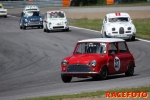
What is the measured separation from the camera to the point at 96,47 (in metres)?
17.1

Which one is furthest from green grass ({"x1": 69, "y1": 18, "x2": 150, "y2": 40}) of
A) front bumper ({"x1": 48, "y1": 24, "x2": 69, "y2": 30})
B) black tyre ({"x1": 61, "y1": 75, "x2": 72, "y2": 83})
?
black tyre ({"x1": 61, "y1": 75, "x2": 72, "y2": 83})

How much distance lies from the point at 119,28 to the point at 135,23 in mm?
13088

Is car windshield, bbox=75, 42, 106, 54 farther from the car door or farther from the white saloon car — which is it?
the white saloon car

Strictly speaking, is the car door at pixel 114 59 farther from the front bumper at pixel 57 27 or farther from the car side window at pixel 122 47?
the front bumper at pixel 57 27

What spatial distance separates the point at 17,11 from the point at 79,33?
27196 mm

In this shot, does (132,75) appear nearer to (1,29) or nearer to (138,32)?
(138,32)

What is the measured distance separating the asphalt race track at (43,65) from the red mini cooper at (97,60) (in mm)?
294

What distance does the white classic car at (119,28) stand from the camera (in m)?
31.8

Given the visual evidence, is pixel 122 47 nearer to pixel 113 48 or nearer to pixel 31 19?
pixel 113 48

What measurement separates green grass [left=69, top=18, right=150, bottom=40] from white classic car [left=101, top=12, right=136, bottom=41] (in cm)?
244

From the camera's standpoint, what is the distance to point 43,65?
917 inches

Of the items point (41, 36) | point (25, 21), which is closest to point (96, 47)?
point (41, 36)

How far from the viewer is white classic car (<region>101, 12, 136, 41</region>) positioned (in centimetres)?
3180

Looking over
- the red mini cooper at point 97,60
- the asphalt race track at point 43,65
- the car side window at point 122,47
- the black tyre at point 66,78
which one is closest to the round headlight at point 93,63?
the red mini cooper at point 97,60
